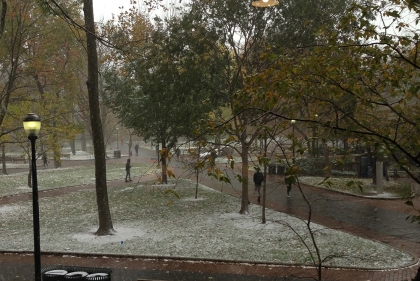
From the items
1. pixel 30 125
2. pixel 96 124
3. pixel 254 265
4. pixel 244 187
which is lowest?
pixel 254 265

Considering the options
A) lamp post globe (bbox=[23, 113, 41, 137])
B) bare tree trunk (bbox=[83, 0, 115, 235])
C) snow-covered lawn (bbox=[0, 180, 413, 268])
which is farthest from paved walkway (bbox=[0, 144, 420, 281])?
lamp post globe (bbox=[23, 113, 41, 137])

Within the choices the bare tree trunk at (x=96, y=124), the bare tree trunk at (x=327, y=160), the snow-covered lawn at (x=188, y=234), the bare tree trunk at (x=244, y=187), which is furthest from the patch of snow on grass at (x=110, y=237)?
the bare tree trunk at (x=327, y=160)

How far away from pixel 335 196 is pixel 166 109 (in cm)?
960

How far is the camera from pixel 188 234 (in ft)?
44.8

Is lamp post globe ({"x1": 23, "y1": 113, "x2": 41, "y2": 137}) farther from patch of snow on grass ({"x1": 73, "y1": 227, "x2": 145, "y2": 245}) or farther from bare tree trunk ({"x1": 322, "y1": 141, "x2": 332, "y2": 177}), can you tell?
bare tree trunk ({"x1": 322, "y1": 141, "x2": 332, "y2": 177})

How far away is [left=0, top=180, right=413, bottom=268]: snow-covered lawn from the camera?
1118 centimetres

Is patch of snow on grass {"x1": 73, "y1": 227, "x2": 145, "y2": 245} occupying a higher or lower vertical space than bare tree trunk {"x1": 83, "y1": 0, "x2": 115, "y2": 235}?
lower

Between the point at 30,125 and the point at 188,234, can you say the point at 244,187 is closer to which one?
the point at 188,234

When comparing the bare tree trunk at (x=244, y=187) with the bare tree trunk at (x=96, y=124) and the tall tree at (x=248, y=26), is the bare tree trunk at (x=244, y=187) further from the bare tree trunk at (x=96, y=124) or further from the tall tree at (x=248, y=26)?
the bare tree trunk at (x=96, y=124)

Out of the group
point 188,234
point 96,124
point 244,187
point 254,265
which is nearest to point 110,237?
point 188,234

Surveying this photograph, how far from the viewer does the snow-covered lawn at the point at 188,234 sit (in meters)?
11.2

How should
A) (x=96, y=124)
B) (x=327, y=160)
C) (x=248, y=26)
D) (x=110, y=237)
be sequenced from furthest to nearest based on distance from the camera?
(x=327, y=160) → (x=248, y=26) → (x=96, y=124) → (x=110, y=237)

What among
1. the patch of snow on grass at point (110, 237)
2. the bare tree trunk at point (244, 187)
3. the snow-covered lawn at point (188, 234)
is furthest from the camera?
the bare tree trunk at point (244, 187)

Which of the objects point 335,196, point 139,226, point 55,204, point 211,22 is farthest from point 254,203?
point 55,204
